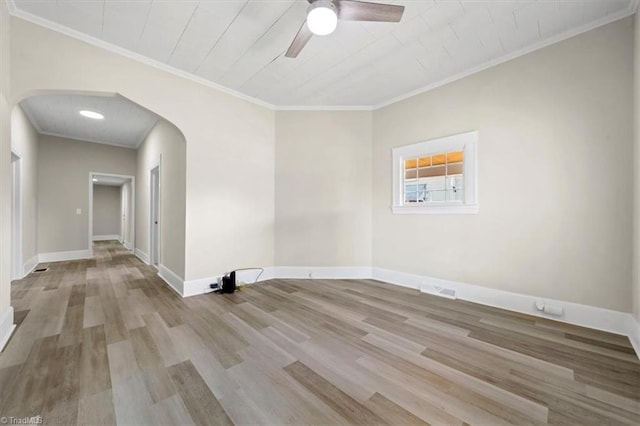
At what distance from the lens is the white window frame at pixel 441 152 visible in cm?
297

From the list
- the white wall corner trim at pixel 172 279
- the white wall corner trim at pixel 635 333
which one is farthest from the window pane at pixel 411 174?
the white wall corner trim at pixel 172 279

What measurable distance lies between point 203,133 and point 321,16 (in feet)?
7.31

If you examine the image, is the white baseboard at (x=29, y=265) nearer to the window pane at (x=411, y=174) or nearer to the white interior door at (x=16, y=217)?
the white interior door at (x=16, y=217)

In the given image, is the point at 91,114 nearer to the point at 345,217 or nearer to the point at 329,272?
the point at 345,217

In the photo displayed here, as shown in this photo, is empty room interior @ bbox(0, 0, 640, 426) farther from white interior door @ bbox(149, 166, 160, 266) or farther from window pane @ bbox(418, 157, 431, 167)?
white interior door @ bbox(149, 166, 160, 266)

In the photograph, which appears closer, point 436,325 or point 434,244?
point 436,325

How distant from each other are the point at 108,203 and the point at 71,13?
1053 cm

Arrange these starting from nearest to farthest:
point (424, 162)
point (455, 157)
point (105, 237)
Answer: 1. point (455, 157)
2. point (424, 162)
3. point (105, 237)

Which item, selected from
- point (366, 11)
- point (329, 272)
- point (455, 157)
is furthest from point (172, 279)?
point (455, 157)

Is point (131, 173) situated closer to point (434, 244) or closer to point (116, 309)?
point (116, 309)

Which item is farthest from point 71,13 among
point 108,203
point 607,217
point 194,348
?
point 108,203

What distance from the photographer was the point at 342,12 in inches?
73.2

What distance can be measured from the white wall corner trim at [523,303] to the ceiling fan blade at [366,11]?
2.93 meters

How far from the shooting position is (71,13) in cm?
216
